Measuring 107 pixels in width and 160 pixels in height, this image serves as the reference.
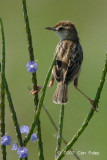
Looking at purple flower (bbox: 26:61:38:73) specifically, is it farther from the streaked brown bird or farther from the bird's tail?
the streaked brown bird

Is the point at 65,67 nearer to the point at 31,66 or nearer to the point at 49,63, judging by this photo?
the point at 31,66

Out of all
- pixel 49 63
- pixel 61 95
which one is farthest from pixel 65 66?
pixel 49 63

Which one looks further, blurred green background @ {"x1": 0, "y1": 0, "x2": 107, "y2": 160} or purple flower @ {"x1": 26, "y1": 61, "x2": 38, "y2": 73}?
blurred green background @ {"x1": 0, "y1": 0, "x2": 107, "y2": 160}

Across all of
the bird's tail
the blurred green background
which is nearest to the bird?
the bird's tail

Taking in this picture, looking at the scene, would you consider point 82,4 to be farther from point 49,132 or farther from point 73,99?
point 49,132

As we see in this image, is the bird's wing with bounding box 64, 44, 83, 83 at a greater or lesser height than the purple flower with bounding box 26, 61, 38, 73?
lesser

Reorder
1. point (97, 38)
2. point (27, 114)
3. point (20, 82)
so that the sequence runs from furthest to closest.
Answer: point (97, 38)
point (20, 82)
point (27, 114)

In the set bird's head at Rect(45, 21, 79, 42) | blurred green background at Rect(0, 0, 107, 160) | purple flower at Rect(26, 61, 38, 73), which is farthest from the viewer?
blurred green background at Rect(0, 0, 107, 160)

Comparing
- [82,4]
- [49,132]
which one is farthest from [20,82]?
[82,4]

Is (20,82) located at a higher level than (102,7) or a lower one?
lower
